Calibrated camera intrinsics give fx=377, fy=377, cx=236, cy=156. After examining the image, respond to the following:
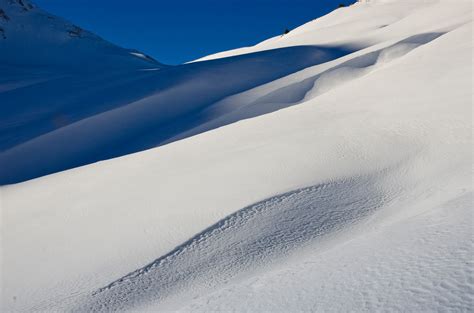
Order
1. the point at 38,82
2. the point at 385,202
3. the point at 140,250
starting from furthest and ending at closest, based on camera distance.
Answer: the point at 38,82 < the point at 385,202 < the point at 140,250

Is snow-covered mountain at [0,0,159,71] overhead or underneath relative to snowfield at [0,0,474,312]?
overhead

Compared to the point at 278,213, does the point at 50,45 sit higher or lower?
higher

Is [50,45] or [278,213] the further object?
[50,45]

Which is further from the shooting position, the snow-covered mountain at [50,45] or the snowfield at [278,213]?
the snow-covered mountain at [50,45]

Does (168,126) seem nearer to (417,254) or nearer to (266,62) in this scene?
(266,62)

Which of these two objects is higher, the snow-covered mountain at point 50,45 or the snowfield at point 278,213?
the snow-covered mountain at point 50,45

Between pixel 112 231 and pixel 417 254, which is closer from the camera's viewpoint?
pixel 417 254

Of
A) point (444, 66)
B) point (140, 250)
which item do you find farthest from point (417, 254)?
point (444, 66)

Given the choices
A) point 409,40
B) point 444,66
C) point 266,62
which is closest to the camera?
point 444,66

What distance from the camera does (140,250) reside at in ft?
11.4

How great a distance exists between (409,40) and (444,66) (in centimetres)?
683

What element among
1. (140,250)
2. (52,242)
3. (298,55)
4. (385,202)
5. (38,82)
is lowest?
(385,202)

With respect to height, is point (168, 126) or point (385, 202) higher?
point (168, 126)

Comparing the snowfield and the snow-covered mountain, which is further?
the snow-covered mountain
